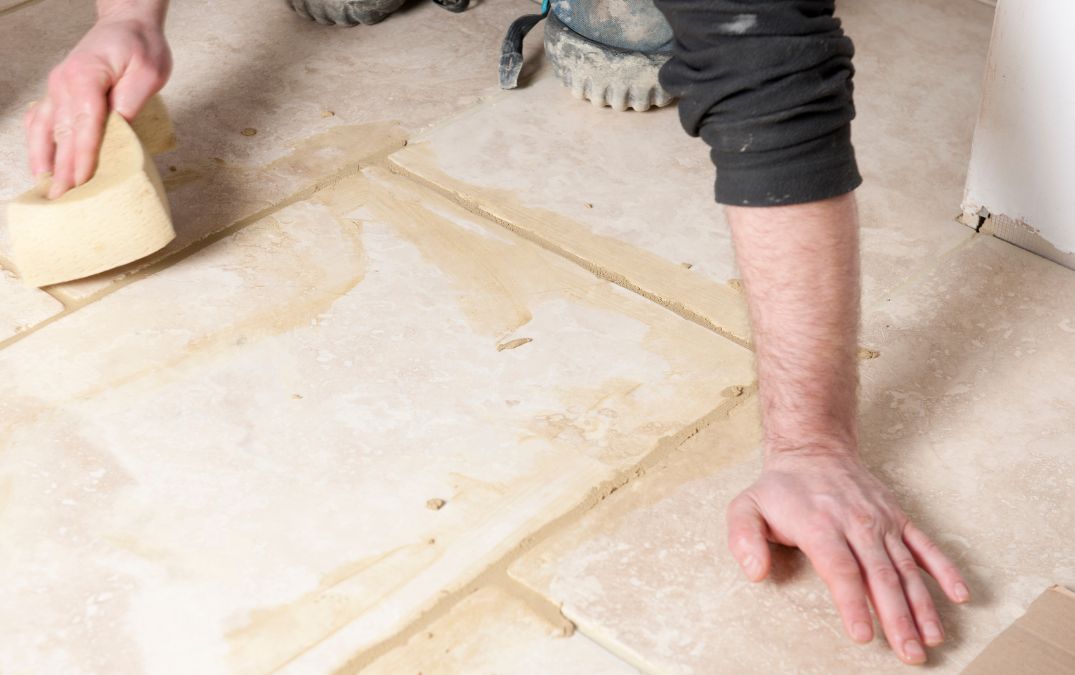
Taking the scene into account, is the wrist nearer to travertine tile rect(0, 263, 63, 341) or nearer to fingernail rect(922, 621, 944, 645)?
fingernail rect(922, 621, 944, 645)

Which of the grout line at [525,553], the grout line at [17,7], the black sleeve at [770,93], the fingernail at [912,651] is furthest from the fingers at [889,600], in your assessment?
the grout line at [17,7]

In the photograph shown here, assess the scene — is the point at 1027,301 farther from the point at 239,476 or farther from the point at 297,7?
the point at 297,7

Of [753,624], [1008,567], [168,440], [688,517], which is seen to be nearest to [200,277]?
[168,440]

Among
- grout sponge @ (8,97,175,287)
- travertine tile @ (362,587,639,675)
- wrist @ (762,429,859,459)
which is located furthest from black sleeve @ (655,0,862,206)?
Result: grout sponge @ (8,97,175,287)

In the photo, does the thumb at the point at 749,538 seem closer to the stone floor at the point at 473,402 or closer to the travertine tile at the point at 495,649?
the stone floor at the point at 473,402

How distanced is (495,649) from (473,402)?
1.31 feet

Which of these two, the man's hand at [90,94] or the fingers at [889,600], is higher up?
the man's hand at [90,94]

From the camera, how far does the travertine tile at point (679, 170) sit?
1798 millimetres

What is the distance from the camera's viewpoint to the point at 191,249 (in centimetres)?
184

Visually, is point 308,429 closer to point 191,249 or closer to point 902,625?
point 191,249

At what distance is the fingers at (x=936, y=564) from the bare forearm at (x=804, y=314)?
5.2 inches

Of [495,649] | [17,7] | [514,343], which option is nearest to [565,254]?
[514,343]

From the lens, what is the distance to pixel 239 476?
1451 millimetres

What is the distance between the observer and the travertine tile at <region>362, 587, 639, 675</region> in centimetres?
122
